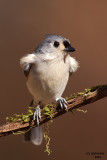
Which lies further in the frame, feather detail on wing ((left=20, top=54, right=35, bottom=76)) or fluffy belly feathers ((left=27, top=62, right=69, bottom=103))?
feather detail on wing ((left=20, top=54, right=35, bottom=76))

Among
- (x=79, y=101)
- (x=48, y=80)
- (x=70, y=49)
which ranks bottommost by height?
(x=79, y=101)

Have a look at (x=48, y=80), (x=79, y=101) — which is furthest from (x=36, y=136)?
(x=79, y=101)

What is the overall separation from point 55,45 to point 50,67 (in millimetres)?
179

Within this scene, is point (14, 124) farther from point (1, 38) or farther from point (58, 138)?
point (1, 38)

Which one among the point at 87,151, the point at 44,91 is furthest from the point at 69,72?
the point at 87,151

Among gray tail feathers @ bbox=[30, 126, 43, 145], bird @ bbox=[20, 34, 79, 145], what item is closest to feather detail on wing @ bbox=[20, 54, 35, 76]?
bird @ bbox=[20, 34, 79, 145]

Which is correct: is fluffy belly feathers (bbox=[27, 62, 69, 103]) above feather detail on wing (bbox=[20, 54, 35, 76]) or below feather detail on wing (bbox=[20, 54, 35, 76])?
below

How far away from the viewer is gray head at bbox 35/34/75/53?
2059 millimetres

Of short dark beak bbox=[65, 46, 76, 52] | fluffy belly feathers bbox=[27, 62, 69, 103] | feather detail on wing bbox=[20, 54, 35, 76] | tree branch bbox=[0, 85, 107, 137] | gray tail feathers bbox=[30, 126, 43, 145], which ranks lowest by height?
tree branch bbox=[0, 85, 107, 137]

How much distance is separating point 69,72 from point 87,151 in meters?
1.15

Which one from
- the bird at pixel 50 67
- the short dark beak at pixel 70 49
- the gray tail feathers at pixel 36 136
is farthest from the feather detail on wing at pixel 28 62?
the gray tail feathers at pixel 36 136

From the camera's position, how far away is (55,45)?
2088mm

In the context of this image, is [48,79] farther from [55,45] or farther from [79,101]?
[79,101]

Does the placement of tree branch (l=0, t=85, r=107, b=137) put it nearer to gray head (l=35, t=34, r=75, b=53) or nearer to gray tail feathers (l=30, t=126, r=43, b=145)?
gray head (l=35, t=34, r=75, b=53)
